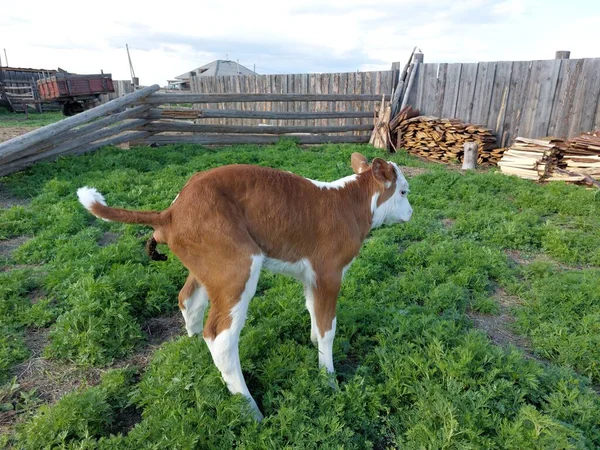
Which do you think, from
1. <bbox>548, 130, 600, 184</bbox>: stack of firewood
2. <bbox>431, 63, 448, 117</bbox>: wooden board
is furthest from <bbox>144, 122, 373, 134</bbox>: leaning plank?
<bbox>548, 130, 600, 184</bbox>: stack of firewood

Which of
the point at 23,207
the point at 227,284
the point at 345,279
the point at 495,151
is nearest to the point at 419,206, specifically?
the point at 345,279

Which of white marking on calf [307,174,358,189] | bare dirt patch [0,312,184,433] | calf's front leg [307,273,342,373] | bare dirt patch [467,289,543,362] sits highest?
white marking on calf [307,174,358,189]

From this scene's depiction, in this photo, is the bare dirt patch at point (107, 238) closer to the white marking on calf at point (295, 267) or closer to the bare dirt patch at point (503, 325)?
the white marking on calf at point (295, 267)

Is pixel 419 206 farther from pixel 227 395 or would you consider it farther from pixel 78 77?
pixel 78 77

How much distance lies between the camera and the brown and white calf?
2668 millimetres

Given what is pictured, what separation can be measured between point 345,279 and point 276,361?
1.75 m

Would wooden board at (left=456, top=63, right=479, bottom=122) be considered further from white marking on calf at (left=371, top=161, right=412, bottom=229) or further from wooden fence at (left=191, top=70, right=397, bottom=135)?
white marking on calf at (left=371, top=161, right=412, bottom=229)

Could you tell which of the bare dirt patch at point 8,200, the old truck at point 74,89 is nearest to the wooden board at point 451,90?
the bare dirt patch at point 8,200

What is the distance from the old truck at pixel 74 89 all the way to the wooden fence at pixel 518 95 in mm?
18436

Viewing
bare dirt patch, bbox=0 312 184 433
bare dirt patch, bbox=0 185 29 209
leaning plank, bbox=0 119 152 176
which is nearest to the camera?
bare dirt patch, bbox=0 312 184 433

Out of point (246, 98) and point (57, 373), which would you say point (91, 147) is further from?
point (57, 373)

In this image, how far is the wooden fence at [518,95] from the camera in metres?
9.20

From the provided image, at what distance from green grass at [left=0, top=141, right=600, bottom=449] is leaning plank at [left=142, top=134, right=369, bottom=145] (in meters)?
4.49

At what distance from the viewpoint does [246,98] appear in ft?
38.2
